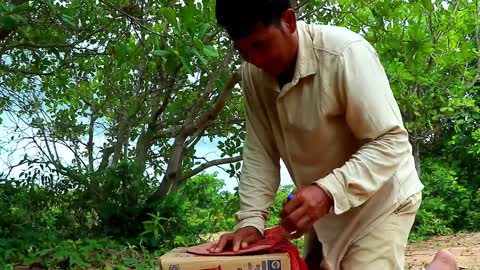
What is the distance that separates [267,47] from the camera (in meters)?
1.79

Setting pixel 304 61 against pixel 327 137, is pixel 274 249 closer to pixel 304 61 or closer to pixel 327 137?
pixel 327 137

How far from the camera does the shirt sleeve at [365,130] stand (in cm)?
174

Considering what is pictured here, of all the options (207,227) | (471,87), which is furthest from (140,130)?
(471,87)

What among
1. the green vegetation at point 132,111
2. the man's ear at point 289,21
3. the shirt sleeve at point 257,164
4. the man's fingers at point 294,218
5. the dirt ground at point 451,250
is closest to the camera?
the man's fingers at point 294,218

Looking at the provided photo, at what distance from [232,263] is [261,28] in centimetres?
62

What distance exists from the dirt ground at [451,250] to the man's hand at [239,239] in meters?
4.15

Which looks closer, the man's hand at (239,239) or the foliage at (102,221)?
the man's hand at (239,239)

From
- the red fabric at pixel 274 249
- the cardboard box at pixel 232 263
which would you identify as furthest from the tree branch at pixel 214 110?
the cardboard box at pixel 232 263

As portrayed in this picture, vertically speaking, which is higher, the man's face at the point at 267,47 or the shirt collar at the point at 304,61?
the man's face at the point at 267,47

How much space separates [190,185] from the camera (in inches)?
289

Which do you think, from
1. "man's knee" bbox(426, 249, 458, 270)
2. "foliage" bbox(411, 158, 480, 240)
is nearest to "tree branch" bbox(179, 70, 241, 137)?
"man's knee" bbox(426, 249, 458, 270)

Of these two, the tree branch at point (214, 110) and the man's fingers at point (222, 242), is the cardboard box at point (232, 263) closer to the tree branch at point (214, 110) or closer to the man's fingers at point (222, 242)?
the man's fingers at point (222, 242)

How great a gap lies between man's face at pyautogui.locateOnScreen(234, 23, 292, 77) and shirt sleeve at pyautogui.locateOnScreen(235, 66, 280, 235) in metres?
0.29

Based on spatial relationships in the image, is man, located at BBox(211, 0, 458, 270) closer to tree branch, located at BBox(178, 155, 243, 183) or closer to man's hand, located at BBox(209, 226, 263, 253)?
man's hand, located at BBox(209, 226, 263, 253)
